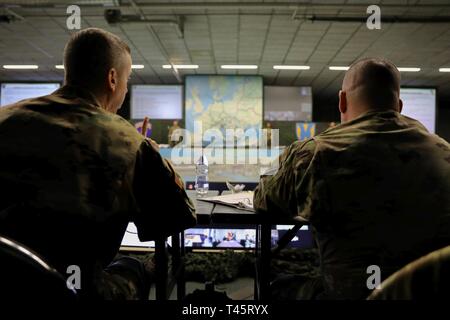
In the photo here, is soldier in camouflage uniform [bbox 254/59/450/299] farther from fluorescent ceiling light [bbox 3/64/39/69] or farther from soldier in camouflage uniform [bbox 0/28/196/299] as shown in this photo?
fluorescent ceiling light [bbox 3/64/39/69]

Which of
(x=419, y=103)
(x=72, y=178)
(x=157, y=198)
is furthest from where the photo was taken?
(x=419, y=103)

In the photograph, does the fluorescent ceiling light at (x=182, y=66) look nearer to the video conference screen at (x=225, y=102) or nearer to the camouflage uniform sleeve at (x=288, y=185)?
the video conference screen at (x=225, y=102)

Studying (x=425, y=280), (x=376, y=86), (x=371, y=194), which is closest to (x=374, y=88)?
(x=376, y=86)

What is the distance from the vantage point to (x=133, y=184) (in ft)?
3.13

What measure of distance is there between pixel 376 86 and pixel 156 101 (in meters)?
9.77

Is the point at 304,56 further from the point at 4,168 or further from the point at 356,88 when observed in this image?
the point at 4,168

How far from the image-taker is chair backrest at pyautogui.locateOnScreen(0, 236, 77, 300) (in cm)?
46

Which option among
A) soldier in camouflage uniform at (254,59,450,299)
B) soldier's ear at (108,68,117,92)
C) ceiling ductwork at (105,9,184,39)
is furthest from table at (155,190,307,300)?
ceiling ductwork at (105,9,184,39)

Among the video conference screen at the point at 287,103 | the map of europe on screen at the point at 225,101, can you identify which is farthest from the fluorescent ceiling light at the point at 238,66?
the video conference screen at the point at 287,103

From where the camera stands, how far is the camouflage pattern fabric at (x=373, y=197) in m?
0.86

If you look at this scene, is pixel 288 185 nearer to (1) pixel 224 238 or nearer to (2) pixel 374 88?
(2) pixel 374 88

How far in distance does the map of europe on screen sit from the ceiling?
0.42 metres

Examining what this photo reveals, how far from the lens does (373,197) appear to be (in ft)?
2.89
